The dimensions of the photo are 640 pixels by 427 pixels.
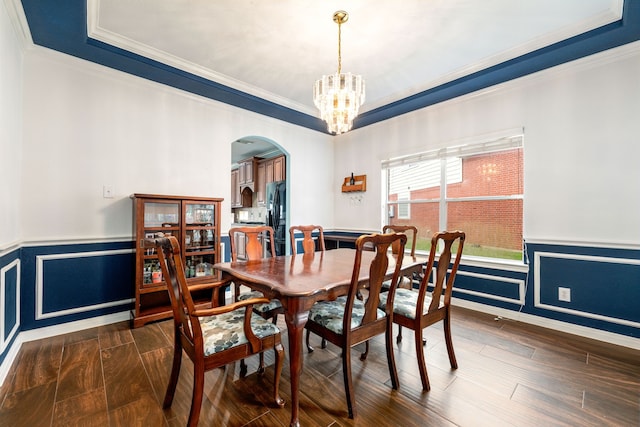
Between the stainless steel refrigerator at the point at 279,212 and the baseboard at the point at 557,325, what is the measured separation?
2774 millimetres

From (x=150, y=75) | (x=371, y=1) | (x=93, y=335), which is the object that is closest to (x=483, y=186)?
(x=371, y=1)

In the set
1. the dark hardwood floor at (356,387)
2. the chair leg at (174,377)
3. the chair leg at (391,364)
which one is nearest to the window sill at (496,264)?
the dark hardwood floor at (356,387)

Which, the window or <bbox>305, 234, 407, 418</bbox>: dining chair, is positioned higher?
the window

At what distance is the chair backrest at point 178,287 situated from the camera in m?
1.29

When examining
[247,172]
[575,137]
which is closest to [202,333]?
[575,137]

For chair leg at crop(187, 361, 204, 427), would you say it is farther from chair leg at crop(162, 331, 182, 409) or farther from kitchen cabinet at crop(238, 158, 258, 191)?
kitchen cabinet at crop(238, 158, 258, 191)

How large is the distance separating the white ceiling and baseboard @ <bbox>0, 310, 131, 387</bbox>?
8.50 ft

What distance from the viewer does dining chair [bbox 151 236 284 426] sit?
1.32m

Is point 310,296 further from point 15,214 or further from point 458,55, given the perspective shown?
point 458,55

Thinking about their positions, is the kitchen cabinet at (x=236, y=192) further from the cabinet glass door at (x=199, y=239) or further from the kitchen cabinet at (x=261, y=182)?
the cabinet glass door at (x=199, y=239)

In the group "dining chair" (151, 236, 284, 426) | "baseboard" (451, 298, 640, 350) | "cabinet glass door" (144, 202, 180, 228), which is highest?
"cabinet glass door" (144, 202, 180, 228)

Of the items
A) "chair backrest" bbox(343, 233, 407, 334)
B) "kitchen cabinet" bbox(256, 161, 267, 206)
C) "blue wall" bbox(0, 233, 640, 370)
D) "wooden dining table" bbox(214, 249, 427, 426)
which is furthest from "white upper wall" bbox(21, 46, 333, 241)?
"chair backrest" bbox(343, 233, 407, 334)

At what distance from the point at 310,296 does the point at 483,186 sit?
9.49ft

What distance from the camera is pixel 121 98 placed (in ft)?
9.41
